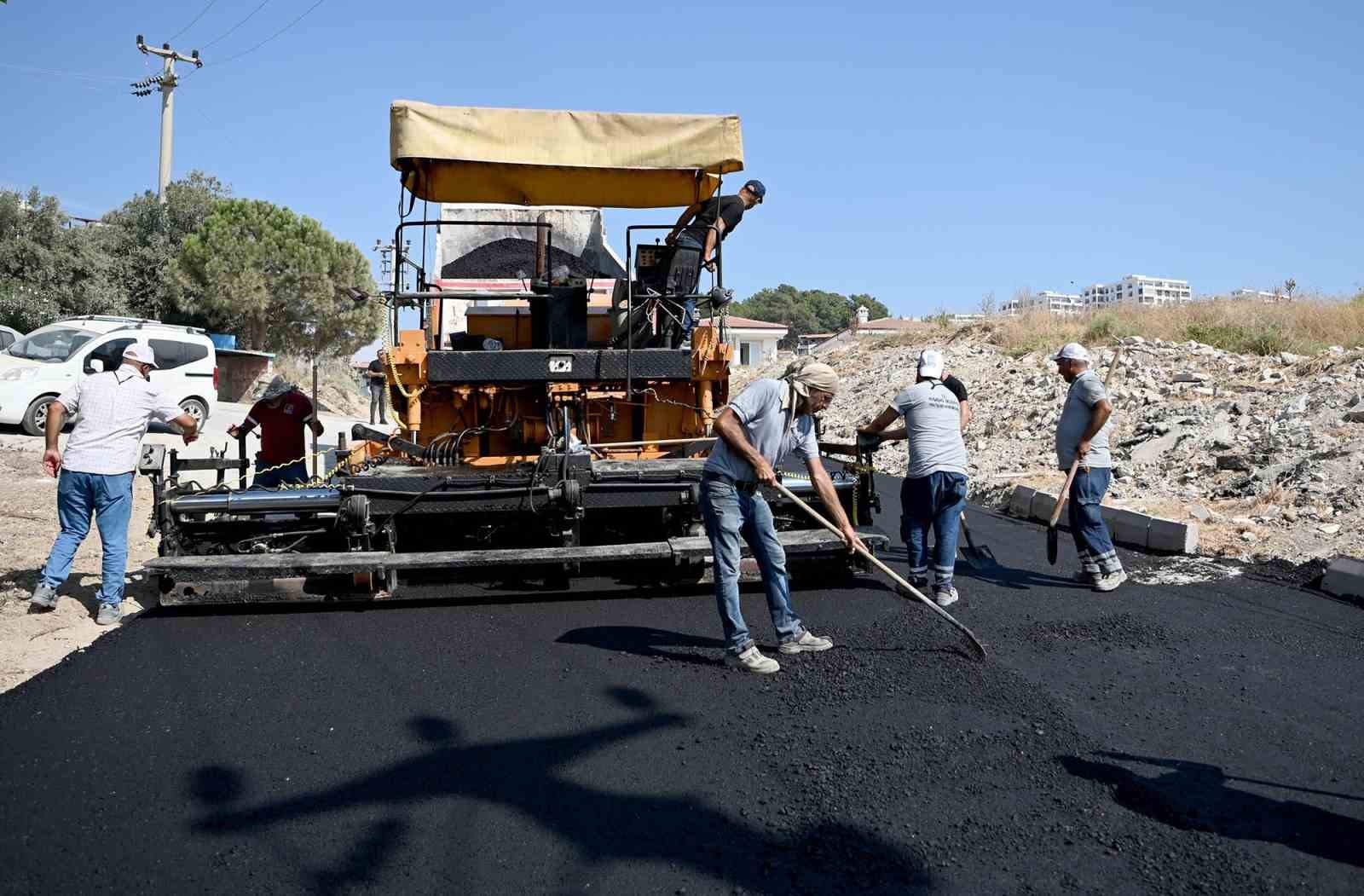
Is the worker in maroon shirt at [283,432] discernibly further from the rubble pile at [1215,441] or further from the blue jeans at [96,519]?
the rubble pile at [1215,441]

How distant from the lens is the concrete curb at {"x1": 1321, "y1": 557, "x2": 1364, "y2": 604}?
6391mm

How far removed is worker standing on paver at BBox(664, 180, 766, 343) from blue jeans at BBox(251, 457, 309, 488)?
3.22 m

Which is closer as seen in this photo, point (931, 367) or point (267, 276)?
point (931, 367)

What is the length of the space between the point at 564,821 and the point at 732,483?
2.10m

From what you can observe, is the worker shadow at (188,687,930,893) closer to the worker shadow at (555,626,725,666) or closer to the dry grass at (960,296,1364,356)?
the worker shadow at (555,626,725,666)

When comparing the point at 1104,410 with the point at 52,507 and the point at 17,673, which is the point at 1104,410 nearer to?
the point at 17,673

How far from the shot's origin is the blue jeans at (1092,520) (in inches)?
265

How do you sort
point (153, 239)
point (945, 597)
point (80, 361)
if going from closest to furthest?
point (945, 597), point (80, 361), point (153, 239)

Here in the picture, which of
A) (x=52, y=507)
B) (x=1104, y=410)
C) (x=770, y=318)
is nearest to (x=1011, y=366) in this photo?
(x=1104, y=410)

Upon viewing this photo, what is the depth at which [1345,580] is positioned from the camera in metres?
6.49

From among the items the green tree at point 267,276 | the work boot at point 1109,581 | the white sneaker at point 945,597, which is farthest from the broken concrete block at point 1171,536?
the green tree at point 267,276

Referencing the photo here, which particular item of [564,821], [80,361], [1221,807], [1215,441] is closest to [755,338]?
[80,361]

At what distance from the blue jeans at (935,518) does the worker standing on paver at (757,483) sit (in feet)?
4.65

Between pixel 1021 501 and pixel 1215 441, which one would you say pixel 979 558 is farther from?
pixel 1215 441
